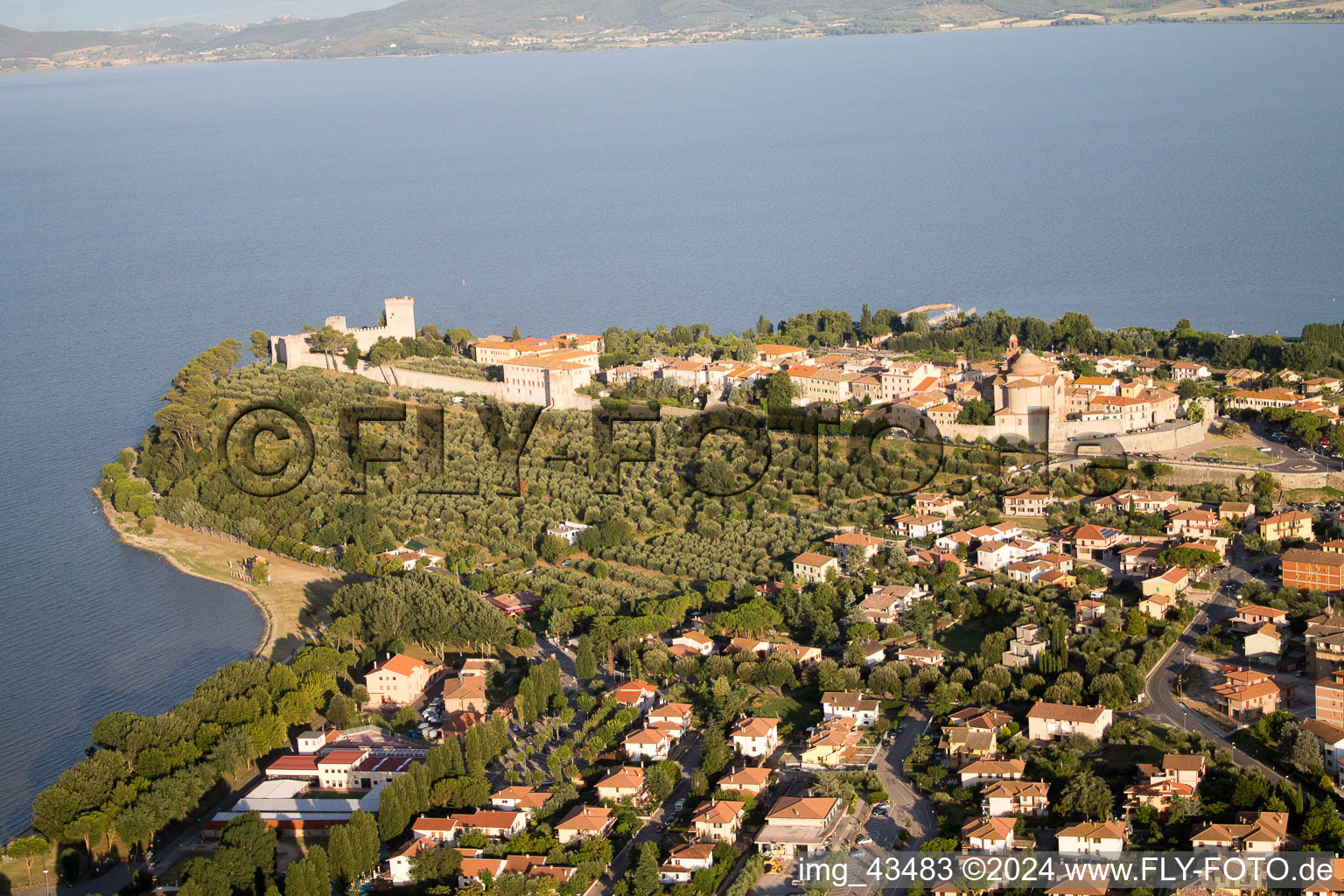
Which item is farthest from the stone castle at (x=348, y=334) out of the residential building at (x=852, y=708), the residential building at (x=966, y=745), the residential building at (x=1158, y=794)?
the residential building at (x=1158, y=794)

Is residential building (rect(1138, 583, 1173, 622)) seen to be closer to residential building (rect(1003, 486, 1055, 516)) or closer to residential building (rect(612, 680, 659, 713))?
residential building (rect(1003, 486, 1055, 516))

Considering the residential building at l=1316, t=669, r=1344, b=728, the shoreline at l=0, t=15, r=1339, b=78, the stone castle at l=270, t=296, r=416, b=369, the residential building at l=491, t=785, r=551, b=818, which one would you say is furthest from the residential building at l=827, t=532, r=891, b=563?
the shoreline at l=0, t=15, r=1339, b=78

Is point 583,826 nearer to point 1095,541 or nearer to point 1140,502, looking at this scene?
point 1095,541

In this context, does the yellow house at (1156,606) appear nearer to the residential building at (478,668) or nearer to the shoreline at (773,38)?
the residential building at (478,668)

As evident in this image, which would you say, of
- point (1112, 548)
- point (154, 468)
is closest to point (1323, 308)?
point (1112, 548)

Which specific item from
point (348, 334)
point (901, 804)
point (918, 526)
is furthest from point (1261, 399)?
point (348, 334)

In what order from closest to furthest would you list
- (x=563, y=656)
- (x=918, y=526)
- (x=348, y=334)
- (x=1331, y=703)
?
(x=1331, y=703) < (x=563, y=656) < (x=918, y=526) < (x=348, y=334)

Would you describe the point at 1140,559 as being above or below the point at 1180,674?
above
